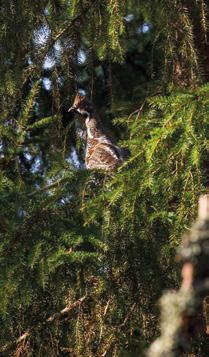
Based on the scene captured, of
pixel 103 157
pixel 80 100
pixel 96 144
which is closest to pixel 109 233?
pixel 103 157

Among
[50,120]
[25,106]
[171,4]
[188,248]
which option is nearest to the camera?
[188,248]

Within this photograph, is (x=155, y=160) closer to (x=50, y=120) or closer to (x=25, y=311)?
(x=25, y=311)

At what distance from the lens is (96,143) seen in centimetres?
505

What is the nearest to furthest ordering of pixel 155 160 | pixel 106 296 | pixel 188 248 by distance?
pixel 188 248 → pixel 155 160 → pixel 106 296

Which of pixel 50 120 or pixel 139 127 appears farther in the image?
pixel 50 120

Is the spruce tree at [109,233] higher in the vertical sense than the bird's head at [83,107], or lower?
lower

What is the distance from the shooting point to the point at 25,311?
323 centimetres

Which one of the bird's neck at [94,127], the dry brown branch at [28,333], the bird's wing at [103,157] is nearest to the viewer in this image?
the dry brown branch at [28,333]

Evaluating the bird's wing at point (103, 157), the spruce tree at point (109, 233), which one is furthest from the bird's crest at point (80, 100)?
the spruce tree at point (109, 233)

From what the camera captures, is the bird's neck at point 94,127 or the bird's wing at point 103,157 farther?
the bird's neck at point 94,127

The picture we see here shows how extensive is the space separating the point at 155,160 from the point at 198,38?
6.49 feet

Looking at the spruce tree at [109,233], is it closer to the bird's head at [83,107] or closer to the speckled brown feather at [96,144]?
the speckled brown feather at [96,144]

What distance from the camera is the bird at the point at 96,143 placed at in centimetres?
483

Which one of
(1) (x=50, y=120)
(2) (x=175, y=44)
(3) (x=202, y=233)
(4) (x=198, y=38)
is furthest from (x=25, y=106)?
(3) (x=202, y=233)
